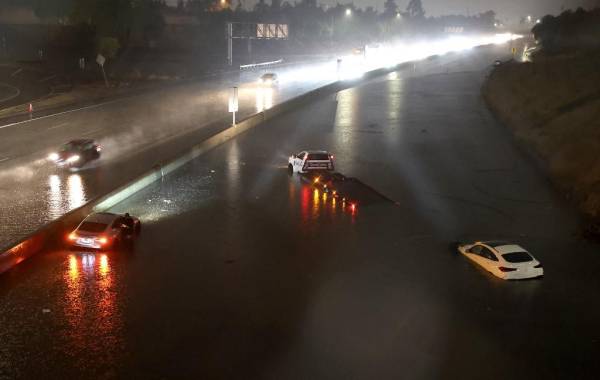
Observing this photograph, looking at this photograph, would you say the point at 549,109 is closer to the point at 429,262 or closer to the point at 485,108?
the point at 485,108

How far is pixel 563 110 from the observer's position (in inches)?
1686

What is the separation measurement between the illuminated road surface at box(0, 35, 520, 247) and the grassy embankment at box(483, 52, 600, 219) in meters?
18.8

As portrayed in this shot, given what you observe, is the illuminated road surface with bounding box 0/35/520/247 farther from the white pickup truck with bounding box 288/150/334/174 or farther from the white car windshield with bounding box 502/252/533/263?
the white car windshield with bounding box 502/252/533/263

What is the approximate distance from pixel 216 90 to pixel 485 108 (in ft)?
82.4

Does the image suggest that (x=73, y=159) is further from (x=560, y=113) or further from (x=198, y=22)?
(x=198, y=22)

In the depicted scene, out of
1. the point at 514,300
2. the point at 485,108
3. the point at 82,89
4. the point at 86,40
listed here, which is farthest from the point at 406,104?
the point at 514,300

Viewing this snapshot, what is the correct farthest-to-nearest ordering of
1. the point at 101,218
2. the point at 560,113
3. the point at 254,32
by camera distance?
the point at 254,32 → the point at 560,113 → the point at 101,218

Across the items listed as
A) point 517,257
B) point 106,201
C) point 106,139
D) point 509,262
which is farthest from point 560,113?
point 106,201

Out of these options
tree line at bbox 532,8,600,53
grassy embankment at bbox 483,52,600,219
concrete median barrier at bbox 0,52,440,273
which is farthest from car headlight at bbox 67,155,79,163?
tree line at bbox 532,8,600,53

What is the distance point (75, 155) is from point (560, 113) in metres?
30.4

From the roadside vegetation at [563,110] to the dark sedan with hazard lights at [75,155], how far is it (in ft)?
70.3

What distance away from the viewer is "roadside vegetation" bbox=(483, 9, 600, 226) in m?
29.0

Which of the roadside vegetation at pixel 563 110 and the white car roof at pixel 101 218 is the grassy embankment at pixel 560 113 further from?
the white car roof at pixel 101 218

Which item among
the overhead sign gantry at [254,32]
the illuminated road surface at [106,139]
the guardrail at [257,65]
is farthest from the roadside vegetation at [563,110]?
the guardrail at [257,65]
